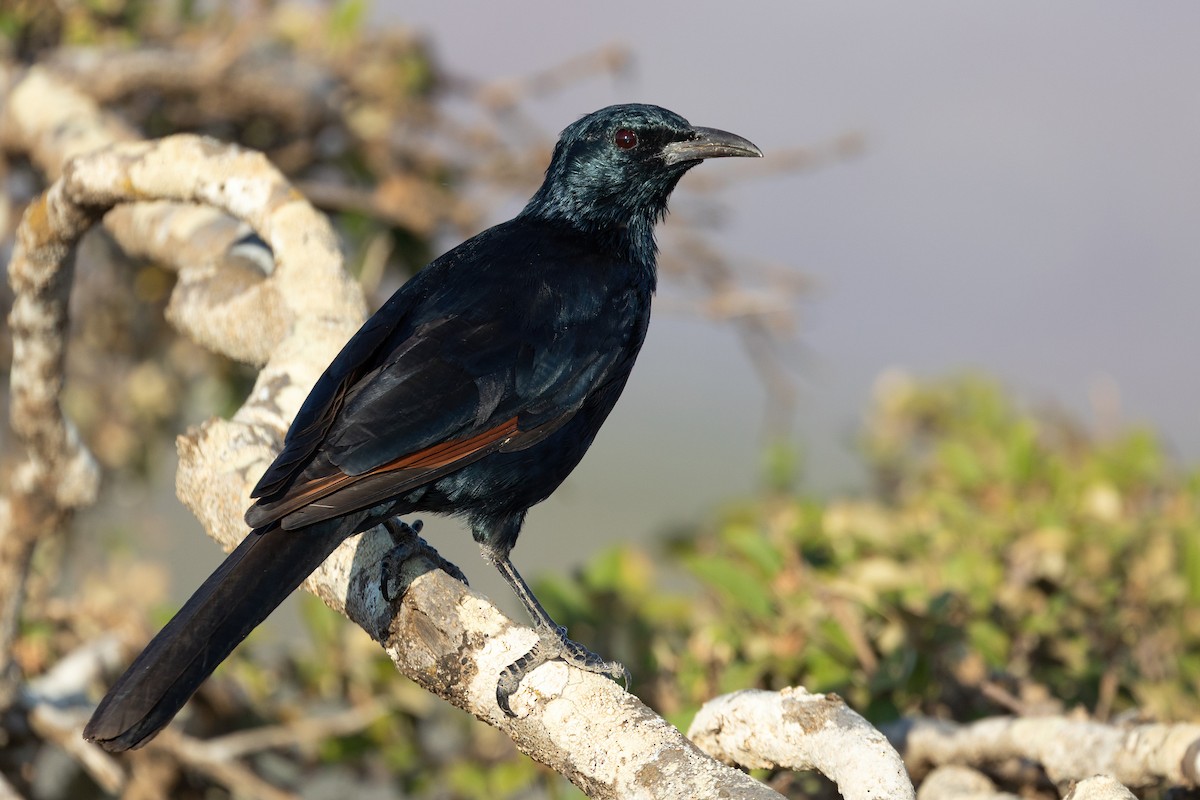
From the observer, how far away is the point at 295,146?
17.0 ft

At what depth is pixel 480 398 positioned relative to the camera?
261cm

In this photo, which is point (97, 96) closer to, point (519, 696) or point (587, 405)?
point (587, 405)

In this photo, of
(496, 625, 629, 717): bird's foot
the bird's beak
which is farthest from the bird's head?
(496, 625, 629, 717): bird's foot

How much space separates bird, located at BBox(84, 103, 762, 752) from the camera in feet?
7.02

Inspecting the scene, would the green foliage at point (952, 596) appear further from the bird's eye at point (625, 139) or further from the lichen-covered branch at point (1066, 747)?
the bird's eye at point (625, 139)

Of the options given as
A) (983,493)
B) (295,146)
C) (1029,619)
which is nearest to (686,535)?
(983,493)

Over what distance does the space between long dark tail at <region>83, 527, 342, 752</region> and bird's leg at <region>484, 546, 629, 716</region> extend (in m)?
0.40

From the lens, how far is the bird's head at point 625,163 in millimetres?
3391

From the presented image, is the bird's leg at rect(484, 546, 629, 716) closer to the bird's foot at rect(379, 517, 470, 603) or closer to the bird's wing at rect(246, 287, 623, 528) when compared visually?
the bird's foot at rect(379, 517, 470, 603)

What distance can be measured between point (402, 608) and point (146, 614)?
6.41 ft

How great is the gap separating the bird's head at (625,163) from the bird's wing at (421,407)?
626 mm

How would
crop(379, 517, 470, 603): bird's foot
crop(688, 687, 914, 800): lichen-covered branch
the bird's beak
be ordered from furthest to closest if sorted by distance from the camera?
the bird's beak
crop(379, 517, 470, 603): bird's foot
crop(688, 687, 914, 800): lichen-covered branch

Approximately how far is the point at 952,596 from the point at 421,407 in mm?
1495

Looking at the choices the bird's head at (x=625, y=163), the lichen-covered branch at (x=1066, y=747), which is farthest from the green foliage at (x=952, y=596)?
the bird's head at (x=625, y=163)
